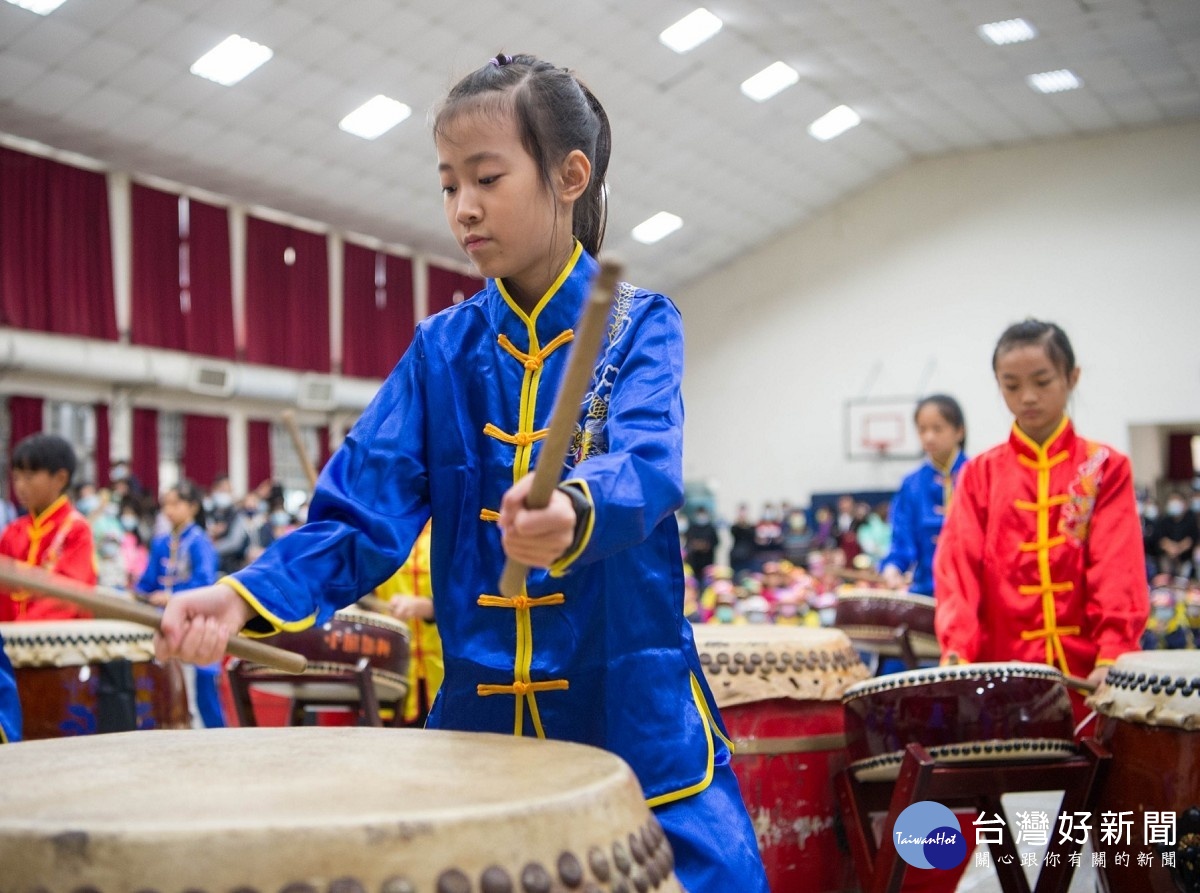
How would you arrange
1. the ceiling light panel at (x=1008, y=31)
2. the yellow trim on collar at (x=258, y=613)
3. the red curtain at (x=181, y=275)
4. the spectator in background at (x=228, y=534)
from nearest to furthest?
Answer: the yellow trim on collar at (x=258, y=613), the spectator in background at (x=228, y=534), the ceiling light panel at (x=1008, y=31), the red curtain at (x=181, y=275)

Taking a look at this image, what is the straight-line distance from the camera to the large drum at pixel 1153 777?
205cm

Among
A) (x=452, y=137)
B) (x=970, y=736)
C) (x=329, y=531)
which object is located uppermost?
(x=452, y=137)

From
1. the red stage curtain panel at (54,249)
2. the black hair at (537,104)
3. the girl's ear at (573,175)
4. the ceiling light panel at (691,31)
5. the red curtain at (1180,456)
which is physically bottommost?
the girl's ear at (573,175)

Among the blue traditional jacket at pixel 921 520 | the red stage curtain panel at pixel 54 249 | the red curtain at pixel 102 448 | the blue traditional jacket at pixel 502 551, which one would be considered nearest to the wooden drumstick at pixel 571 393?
the blue traditional jacket at pixel 502 551

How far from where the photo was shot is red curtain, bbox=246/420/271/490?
1283 cm

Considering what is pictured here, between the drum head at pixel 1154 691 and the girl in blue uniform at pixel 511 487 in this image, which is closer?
the girl in blue uniform at pixel 511 487

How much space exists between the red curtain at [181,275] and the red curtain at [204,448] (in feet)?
2.18

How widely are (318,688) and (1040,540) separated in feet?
6.20

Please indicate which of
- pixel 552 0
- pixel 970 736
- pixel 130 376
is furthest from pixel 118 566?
pixel 970 736

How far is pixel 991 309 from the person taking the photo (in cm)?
1550

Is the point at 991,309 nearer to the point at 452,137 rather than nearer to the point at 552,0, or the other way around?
the point at 552,0

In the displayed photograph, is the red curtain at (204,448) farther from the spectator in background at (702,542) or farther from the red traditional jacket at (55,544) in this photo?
the red traditional jacket at (55,544)

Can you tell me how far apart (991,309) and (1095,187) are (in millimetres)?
1796

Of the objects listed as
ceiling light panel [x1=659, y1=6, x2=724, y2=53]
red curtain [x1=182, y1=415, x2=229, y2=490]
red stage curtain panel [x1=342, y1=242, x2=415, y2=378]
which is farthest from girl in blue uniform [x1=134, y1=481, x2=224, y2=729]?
red stage curtain panel [x1=342, y1=242, x2=415, y2=378]
